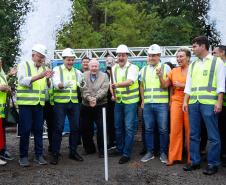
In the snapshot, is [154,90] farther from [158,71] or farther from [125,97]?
[125,97]

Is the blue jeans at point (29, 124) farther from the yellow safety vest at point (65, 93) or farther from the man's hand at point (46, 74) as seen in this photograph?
the man's hand at point (46, 74)

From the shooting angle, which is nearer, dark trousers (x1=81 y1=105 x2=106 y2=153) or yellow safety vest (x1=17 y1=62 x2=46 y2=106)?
yellow safety vest (x1=17 y1=62 x2=46 y2=106)

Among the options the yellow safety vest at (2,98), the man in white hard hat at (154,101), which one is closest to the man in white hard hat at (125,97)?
the man in white hard hat at (154,101)

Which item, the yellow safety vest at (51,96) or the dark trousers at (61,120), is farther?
the yellow safety vest at (51,96)

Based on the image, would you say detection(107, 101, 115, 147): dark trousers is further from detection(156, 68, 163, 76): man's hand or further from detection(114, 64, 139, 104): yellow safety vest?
detection(156, 68, 163, 76): man's hand

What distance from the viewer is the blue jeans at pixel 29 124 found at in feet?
25.8

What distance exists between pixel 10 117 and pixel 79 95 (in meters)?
1.38

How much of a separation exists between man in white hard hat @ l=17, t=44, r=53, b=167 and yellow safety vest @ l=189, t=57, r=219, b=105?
8.07 ft

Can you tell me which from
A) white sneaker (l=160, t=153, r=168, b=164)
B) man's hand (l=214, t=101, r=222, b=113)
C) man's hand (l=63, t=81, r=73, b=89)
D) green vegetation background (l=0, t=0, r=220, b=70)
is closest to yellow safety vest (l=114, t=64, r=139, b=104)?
man's hand (l=63, t=81, r=73, b=89)

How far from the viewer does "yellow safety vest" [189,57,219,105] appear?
716cm

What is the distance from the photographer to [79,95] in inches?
348

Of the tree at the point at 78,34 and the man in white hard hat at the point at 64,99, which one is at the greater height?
the tree at the point at 78,34

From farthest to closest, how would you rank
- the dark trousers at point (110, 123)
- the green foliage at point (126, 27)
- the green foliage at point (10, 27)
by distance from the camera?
the green foliage at point (126, 27) < the green foliage at point (10, 27) < the dark trousers at point (110, 123)

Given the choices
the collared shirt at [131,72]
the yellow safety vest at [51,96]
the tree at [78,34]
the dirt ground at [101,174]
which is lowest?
the dirt ground at [101,174]
